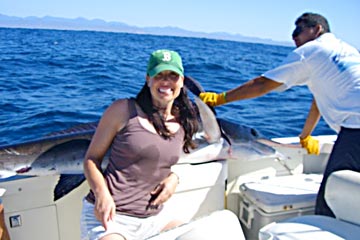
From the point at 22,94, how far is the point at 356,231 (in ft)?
21.3

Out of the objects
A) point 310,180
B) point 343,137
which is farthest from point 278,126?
point 343,137

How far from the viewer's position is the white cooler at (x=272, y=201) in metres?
2.30

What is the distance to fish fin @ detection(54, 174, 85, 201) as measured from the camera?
84.0 inches

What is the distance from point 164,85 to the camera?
6.24 ft

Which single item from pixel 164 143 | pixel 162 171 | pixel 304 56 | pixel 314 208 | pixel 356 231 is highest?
pixel 304 56

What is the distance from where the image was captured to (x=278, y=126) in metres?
6.04

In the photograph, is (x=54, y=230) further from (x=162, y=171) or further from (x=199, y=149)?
(x=199, y=149)

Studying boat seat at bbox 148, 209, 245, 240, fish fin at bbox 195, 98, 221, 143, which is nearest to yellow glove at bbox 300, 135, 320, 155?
fish fin at bbox 195, 98, 221, 143

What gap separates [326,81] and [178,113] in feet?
3.12

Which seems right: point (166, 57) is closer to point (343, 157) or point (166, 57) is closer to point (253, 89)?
point (253, 89)

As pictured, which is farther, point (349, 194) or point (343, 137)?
point (343, 137)

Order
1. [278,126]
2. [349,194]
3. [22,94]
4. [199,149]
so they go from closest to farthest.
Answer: [349,194], [199,149], [278,126], [22,94]

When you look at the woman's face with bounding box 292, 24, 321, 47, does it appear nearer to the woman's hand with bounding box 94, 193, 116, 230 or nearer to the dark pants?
the dark pants

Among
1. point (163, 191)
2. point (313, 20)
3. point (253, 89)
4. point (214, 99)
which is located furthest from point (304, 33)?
point (163, 191)
